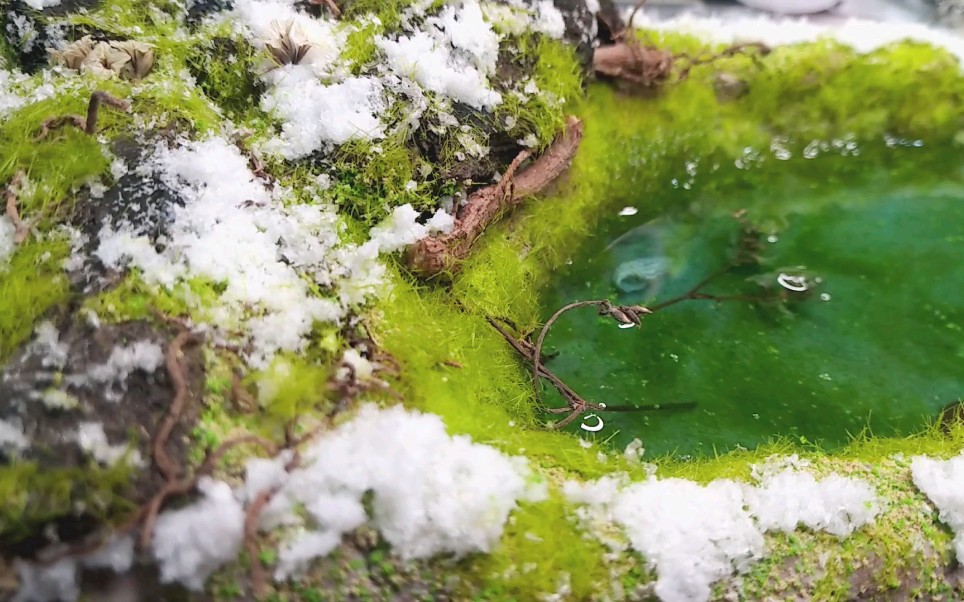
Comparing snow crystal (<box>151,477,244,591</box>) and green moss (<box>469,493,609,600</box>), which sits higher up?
snow crystal (<box>151,477,244,591</box>)

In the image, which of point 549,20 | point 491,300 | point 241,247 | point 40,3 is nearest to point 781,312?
point 491,300

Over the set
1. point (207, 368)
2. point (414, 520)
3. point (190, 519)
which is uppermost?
point (207, 368)

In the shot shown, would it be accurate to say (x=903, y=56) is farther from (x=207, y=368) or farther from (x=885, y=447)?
(x=207, y=368)

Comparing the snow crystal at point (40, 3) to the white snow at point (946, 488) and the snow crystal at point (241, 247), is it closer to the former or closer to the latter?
the snow crystal at point (241, 247)

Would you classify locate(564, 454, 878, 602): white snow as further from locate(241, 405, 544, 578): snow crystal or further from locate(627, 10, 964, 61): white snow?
locate(627, 10, 964, 61): white snow

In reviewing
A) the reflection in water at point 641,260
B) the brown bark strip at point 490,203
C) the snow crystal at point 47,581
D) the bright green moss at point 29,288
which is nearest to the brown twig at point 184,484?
the snow crystal at point 47,581

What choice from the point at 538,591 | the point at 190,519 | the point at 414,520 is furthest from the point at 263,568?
the point at 538,591

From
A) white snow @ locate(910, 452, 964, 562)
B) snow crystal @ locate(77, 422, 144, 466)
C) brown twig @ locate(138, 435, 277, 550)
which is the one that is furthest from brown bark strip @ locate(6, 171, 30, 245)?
white snow @ locate(910, 452, 964, 562)

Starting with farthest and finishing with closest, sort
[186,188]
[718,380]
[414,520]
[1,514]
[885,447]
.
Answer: [718,380] → [885,447] → [186,188] → [414,520] → [1,514]

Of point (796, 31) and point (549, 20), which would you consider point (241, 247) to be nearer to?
point (549, 20)
